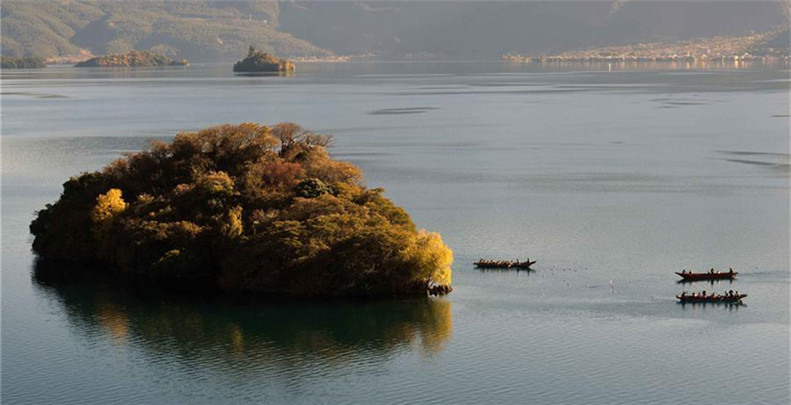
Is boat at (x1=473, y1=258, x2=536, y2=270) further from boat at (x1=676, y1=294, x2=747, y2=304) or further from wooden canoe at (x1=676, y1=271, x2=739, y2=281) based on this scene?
boat at (x1=676, y1=294, x2=747, y2=304)

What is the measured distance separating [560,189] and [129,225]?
139 feet

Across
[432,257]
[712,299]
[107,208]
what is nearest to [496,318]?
[432,257]

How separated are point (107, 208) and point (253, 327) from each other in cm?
1732

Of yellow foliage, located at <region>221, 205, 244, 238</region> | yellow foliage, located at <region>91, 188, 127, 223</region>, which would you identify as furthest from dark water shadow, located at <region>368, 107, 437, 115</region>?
yellow foliage, located at <region>221, 205, 244, 238</region>

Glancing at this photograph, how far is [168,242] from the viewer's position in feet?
227

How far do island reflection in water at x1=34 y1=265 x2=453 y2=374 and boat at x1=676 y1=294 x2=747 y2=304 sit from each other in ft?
40.1

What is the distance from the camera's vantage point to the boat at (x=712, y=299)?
63375mm

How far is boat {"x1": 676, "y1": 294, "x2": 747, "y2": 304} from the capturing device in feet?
208

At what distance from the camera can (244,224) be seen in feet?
228

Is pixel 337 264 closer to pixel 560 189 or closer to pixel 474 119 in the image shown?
pixel 560 189

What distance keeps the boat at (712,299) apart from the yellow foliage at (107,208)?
108 feet

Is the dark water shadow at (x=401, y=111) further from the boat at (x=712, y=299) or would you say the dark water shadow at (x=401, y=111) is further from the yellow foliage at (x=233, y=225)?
the boat at (x=712, y=299)

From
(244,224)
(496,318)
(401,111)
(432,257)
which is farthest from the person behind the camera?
(401,111)

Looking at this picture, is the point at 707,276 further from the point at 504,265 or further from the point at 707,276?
the point at 504,265
